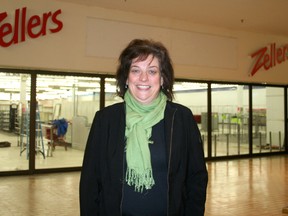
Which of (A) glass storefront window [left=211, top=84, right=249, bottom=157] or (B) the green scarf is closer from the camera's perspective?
(B) the green scarf

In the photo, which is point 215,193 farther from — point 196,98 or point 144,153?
point 144,153

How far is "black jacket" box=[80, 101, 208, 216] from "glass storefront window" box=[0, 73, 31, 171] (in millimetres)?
5881

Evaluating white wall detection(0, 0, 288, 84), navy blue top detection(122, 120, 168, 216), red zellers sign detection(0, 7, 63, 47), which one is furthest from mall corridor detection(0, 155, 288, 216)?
navy blue top detection(122, 120, 168, 216)

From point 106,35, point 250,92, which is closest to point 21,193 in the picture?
point 106,35

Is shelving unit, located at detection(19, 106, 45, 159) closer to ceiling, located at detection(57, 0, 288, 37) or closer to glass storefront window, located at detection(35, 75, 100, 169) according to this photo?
glass storefront window, located at detection(35, 75, 100, 169)

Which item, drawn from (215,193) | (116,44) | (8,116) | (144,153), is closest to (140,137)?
(144,153)

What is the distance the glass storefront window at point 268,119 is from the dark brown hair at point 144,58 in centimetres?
895

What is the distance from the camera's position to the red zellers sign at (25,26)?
6789mm

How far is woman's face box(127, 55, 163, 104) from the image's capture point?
5.91ft

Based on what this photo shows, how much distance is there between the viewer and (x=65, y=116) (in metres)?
8.05

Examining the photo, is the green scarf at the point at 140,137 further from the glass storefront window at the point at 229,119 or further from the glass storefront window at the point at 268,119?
the glass storefront window at the point at 268,119

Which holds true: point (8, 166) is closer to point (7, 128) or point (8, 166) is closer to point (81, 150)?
point (7, 128)

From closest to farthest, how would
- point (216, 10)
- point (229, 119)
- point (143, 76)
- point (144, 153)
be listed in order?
point (144, 153), point (143, 76), point (216, 10), point (229, 119)

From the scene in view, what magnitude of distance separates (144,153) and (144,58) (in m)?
0.49
